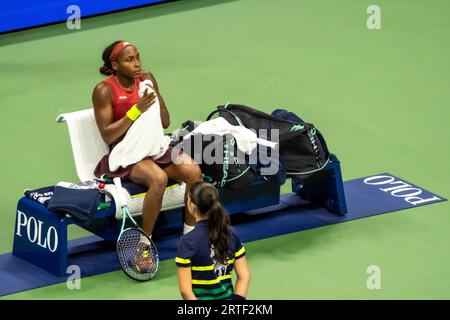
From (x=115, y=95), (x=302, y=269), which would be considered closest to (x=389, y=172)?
(x=302, y=269)

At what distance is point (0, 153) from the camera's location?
1000cm

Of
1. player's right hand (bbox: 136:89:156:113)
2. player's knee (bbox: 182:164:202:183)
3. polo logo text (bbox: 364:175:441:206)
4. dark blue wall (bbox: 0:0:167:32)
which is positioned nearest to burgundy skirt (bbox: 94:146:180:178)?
player's knee (bbox: 182:164:202:183)

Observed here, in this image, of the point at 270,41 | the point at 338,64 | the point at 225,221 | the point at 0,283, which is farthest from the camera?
the point at 270,41

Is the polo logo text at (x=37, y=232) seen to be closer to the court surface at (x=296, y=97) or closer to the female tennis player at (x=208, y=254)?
the court surface at (x=296, y=97)

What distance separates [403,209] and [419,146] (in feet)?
4.40

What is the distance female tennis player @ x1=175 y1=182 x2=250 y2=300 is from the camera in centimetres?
587

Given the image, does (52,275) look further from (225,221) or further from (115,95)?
(225,221)

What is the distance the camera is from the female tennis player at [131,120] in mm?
7832

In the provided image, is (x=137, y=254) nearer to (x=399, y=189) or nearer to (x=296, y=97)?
(x=399, y=189)

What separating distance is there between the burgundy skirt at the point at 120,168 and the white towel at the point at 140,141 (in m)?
0.03

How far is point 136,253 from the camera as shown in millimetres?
7656

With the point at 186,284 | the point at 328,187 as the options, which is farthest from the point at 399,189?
the point at 186,284

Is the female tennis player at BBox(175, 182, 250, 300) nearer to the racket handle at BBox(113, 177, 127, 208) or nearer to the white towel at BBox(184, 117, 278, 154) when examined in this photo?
the racket handle at BBox(113, 177, 127, 208)

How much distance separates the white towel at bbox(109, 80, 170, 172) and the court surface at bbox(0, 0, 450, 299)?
0.81 metres
